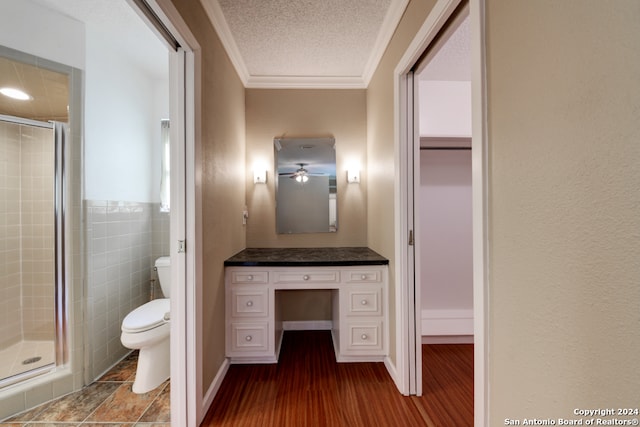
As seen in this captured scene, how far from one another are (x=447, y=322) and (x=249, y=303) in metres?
1.83

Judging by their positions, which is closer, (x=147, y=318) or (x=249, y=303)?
(x=147, y=318)

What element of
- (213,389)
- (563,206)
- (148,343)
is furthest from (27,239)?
(563,206)

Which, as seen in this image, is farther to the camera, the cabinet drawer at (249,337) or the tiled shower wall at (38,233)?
the cabinet drawer at (249,337)

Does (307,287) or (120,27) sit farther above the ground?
(120,27)

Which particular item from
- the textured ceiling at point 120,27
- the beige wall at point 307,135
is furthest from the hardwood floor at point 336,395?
the textured ceiling at point 120,27

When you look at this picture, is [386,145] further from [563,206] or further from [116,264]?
[116,264]

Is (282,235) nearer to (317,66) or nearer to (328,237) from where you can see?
(328,237)

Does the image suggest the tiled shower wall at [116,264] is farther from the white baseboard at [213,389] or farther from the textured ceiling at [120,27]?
the textured ceiling at [120,27]

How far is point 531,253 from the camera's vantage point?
0.67 meters

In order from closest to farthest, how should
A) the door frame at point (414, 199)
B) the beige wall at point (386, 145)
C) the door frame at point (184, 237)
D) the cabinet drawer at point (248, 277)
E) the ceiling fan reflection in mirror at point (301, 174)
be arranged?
1. the door frame at point (414, 199)
2. the door frame at point (184, 237)
3. the beige wall at point (386, 145)
4. the cabinet drawer at point (248, 277)
5. the ceiling fan reflection in mirror at point (301, 174)

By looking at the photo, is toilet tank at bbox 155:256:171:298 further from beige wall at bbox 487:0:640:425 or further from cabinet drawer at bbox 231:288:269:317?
beige wall at bbox 487:0:640:425

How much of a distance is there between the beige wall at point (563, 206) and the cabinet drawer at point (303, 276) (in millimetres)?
1245

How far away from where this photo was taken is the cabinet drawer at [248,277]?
1.91 metres

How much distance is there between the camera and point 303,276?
1.94 meters
